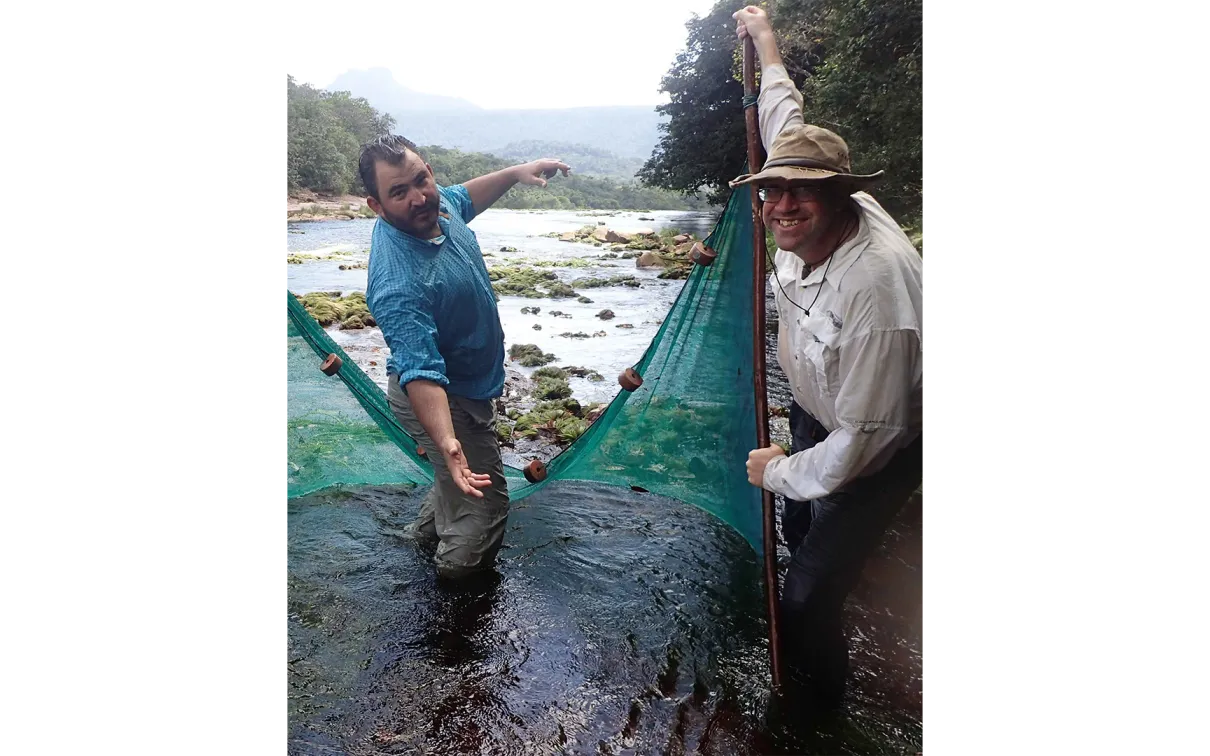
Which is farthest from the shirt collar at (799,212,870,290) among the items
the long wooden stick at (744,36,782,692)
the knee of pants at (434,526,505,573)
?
the knee of pants at (434,526,505,573)

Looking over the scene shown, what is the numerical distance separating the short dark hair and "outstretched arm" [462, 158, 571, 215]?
370 millimetres

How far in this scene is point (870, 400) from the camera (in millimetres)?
1423

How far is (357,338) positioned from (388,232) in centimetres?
408

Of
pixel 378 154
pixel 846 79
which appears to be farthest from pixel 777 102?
pixel 846 79

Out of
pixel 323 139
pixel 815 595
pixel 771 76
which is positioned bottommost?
pixel 815 595

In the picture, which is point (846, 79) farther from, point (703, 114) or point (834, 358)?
point (834, 358)

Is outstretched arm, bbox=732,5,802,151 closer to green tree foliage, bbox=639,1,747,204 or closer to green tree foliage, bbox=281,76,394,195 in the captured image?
green tree foliage, bbox=639,1,747,204

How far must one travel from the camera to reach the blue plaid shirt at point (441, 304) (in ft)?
6.68

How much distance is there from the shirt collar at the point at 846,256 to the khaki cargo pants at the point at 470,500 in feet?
4.19

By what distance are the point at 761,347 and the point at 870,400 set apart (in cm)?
54

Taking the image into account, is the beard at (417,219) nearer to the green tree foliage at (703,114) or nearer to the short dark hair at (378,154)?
the short dark hair at (378,154)
